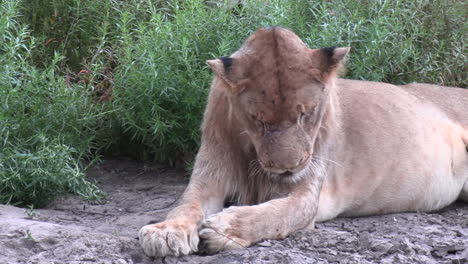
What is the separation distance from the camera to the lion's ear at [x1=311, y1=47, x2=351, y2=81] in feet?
14.6

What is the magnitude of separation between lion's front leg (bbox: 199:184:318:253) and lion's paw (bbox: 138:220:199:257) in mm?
72

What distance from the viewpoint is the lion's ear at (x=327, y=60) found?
14.6ft

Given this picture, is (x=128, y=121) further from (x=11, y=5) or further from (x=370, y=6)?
(x=370, y=6)

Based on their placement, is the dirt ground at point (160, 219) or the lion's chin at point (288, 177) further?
the lion's chin at point (288, 177)

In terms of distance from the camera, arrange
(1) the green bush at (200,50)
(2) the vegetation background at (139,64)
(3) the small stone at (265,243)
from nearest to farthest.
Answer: (3) the small stone at (265,243) → (2) the vegetation background at (139,64) → (1) the green bush at (200,50)

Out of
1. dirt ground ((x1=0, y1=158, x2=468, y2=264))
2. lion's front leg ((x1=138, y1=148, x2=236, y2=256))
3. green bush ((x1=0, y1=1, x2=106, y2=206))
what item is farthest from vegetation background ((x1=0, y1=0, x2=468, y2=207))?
lion's front leg ((x1=138, y1=148, x2=236, y2=256))

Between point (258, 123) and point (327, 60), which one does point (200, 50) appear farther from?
point (258, 123)

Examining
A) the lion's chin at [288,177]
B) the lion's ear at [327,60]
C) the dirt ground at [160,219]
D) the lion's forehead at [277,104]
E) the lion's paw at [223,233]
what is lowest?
the dirt ground at [160,219]

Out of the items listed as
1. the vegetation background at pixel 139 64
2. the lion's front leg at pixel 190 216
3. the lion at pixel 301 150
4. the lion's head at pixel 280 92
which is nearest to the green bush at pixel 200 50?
the vegetation background at pixel 139 64

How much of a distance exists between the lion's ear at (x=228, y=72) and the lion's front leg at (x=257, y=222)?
2.03ft

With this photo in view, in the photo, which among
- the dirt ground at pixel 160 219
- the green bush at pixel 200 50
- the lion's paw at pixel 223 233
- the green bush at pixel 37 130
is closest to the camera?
the dirt ground at pixel 160 219

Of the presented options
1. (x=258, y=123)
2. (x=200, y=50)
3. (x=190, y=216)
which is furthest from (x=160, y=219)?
(x=200, y=50)

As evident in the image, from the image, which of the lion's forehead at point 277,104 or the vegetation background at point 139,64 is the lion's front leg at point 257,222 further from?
the vegetation background at point 139,64

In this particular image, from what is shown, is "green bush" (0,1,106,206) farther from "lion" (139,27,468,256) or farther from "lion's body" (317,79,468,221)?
"lion's body" (317,79,468,221)
